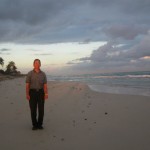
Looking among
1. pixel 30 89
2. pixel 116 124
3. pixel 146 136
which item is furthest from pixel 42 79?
pixel 146 136

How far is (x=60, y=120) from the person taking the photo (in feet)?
26.5

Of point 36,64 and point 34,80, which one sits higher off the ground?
point 36,64

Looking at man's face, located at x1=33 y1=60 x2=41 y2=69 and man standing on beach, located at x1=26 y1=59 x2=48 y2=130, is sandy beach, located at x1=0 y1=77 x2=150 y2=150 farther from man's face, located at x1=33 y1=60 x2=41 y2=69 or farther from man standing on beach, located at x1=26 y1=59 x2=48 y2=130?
man's face, located at x1=33 y1=60 x2=41 y2=69

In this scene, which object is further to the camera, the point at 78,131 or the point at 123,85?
the point at 123,85

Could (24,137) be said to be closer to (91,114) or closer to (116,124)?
(116,124)

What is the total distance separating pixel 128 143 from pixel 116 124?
177cm

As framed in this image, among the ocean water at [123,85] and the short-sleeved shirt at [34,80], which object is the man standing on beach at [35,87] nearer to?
the short-sleeved shirt at [34,80]

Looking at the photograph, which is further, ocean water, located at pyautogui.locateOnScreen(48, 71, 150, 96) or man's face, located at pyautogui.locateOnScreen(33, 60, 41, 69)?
ocean water, located at pyautogui.locateOnScreen(48, 71, 150, 96)

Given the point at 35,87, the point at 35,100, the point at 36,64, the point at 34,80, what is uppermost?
the point at 36,64

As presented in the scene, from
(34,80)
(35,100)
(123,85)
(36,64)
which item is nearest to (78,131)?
(35,100)

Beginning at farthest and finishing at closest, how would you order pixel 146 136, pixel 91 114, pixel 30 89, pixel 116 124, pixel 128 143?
1. pixel 91 114
2. pixel 116 124
3. pixel 30 89
4. pixel 146 136
5. pixel 128 143

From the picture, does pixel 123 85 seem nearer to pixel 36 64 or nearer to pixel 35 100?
pixel 35 100

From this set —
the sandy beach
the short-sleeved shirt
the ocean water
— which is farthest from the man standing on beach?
the ocean water

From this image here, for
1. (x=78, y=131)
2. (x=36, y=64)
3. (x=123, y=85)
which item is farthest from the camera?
(x=123, y=85)
